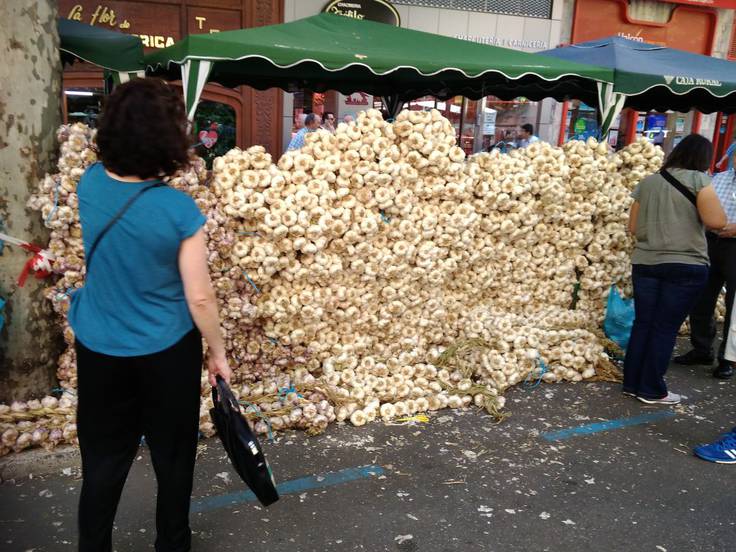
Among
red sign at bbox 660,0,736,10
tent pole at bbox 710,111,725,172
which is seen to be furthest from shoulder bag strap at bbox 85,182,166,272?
tent pole at bbox 710,111,725,172

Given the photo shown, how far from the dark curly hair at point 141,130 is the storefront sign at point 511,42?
10963 mm

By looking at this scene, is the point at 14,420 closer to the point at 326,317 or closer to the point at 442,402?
the point at 326,317

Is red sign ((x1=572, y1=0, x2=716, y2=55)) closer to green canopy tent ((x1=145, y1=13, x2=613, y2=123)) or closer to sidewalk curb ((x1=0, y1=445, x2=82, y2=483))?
green canopy tent ((x1=145, y1=13, x2=613, y2=123))

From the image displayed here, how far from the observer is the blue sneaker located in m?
3.60

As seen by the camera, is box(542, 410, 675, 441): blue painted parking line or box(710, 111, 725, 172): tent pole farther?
box(710, 111, 725, 172): tent pole

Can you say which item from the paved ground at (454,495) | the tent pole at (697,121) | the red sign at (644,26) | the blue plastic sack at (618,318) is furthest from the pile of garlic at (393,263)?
the tent pole at (697,121)

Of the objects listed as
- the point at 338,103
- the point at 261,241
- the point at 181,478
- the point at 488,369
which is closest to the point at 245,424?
the point at 181,478

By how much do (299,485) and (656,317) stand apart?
9.23ft

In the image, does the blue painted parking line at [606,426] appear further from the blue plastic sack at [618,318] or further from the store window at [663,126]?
the store window at [663,126]

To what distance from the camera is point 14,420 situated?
3.33 m

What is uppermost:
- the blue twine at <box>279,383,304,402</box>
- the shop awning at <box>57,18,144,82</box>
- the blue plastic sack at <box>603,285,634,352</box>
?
the shop awning at <box>57,18,144,82</box>

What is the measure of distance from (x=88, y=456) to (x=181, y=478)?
360 mm

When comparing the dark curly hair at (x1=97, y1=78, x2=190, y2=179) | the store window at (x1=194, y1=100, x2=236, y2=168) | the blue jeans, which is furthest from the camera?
the store window at (x1=194, y1=100, x2=236, y2=168)

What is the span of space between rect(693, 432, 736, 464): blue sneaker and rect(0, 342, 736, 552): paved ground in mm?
62
